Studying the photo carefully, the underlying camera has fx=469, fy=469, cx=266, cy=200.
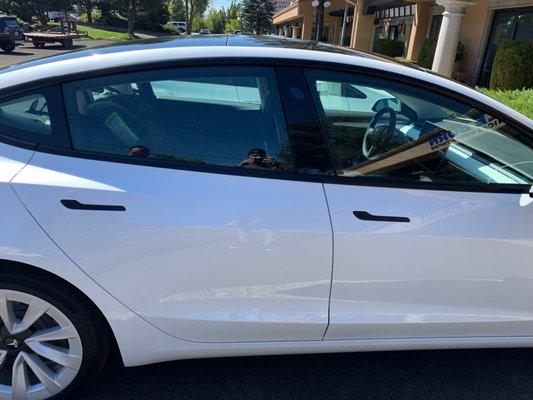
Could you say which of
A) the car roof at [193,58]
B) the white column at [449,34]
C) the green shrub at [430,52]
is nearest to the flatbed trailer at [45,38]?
the green shrub at [430,52]

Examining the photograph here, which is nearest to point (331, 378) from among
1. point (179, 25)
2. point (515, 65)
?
point (515, 65)

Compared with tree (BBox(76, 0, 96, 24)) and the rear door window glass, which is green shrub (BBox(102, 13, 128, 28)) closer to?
Answer: tree (BBox(76, 0, 96, 24))

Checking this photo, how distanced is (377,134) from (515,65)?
10.4m

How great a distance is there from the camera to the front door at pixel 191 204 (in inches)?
69.4

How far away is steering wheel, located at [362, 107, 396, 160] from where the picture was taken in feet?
6.57

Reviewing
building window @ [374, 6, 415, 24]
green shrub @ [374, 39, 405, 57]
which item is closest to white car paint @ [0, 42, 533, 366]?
Answer: green shrub @ [374, 39, 405, 57]

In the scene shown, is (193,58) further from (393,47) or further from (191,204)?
(393,47)

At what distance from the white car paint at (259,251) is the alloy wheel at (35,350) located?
198 mm

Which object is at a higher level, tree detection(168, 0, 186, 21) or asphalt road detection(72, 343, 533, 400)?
tree detection(168, 0, 186, 21)

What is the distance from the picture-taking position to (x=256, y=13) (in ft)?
181

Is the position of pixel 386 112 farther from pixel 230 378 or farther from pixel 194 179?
pixel 230 378

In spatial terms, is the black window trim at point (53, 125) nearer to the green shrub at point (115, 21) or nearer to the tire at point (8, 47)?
the tire at point (8, 47)

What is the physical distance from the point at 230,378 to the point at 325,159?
3.92 feet

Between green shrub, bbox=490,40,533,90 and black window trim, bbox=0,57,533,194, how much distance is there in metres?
10.1
